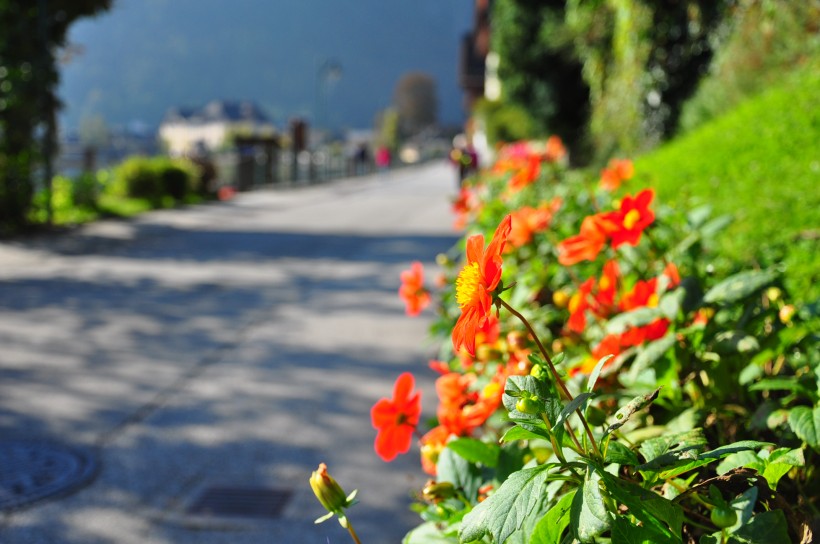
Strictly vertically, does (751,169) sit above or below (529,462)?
above

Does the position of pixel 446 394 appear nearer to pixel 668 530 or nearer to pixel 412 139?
pixel 668 530

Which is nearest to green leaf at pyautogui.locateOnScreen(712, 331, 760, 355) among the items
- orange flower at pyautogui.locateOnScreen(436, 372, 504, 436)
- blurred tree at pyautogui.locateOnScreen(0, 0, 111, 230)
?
orange flower at pyautogui.locateOnScreen(436, 372, 504, 436)

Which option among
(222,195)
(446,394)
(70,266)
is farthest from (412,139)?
(446,394)

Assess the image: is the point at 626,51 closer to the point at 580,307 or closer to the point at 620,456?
the point at 580,307

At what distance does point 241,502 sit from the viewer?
3.45 metres

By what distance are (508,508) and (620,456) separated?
0.17m

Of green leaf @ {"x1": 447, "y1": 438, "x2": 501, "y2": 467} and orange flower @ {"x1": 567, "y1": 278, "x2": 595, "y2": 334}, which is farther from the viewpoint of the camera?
orange flower @ {"x1": 567, "y1": 278, "x2": 595, "y2": 334}

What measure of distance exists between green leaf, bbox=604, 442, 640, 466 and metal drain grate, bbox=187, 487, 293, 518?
2.40m

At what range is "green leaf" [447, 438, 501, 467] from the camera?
1.43 meters

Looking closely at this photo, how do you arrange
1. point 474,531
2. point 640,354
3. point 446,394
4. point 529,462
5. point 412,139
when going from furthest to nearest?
point 412,139
point 446,394
point 640,354
point 529,462
point 474,531

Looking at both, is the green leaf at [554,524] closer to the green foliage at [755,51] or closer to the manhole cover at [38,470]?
the manhole cover at [38,470]

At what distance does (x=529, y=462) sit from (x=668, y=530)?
46 centimetres

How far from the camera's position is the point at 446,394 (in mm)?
1686

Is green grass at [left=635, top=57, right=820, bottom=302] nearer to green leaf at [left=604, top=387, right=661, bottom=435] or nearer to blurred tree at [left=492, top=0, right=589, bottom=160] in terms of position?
green leaf at [left=604, top=387, right=661, bottom=435]
